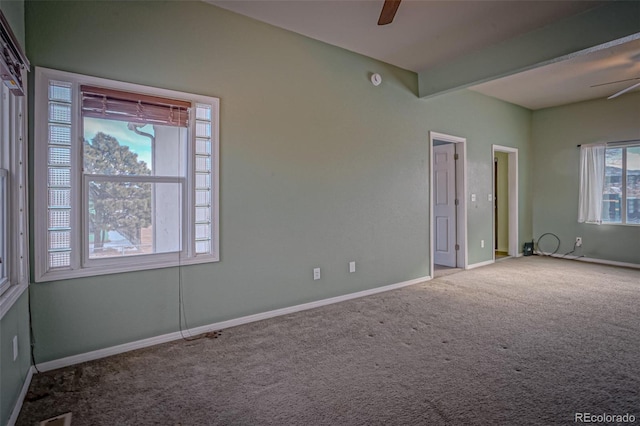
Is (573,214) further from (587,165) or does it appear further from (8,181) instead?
(8,181)

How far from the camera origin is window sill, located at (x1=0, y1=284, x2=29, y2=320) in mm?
1700

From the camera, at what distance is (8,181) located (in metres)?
2.01

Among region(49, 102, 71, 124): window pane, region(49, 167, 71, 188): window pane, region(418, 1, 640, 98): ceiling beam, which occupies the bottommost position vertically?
region(49, 167, 71, 188): window pane

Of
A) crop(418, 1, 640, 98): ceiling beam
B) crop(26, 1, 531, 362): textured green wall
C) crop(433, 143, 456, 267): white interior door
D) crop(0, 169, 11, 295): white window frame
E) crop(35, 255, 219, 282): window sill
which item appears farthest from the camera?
crop(433, 143, 456, 267): white interior door

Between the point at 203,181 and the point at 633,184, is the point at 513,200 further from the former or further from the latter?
the point at 203,181

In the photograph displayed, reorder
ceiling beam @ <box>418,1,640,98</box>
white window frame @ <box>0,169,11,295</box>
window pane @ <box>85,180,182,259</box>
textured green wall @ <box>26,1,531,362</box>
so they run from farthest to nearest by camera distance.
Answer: ceiling beam @ <box>418,1,640,98</box> < window pane @ <box>85,180,182,259</box> < textured green wall @ <box>26,1,531,362</box> < white window frame @ <box>0,169,11,295</box>

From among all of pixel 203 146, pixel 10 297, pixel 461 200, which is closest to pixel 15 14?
pixel 203 146

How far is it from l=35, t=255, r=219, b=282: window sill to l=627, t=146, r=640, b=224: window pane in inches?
254

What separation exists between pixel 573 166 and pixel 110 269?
7177 millimetres

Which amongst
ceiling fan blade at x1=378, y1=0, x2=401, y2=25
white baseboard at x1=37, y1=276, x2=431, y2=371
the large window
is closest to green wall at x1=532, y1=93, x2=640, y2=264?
the large window

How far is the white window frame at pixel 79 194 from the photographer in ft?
7.69

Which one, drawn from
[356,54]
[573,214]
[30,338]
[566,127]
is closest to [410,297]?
[356,54]

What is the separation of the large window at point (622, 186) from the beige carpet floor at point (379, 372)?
2.76 m

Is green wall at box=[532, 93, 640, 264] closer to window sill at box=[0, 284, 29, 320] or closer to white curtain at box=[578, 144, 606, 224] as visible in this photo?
white curtain at box=[578, 144, 606, 224]
